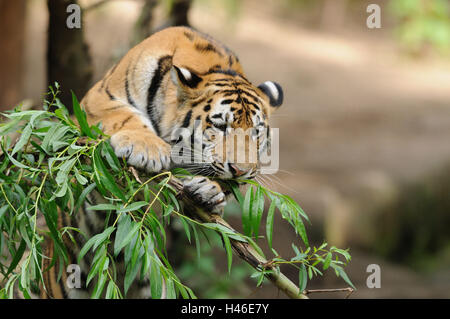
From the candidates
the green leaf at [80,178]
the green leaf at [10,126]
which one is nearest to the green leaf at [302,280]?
the green leaf at [80,178]

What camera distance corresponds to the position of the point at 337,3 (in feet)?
41.2

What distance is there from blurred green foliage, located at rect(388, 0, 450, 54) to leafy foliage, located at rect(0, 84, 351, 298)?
31.8 ft

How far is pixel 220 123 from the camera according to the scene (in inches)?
98.1

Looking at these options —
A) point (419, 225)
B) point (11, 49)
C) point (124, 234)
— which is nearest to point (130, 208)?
point (124, 234)

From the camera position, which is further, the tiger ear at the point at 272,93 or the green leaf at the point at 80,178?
the tiger ear at the point at 272,93

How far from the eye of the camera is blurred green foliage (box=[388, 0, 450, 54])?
35.0ft

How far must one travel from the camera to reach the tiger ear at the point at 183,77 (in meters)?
2.59

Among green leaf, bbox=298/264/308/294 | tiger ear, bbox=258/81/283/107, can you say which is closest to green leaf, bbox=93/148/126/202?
green leaf, bbox=298/264/308/294

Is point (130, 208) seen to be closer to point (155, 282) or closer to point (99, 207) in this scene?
point (99, 207)

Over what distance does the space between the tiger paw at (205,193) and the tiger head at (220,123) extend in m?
0.18

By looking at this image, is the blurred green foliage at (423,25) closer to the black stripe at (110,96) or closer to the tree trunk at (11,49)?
the tree trunk at (11,49)

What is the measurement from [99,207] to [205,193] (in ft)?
1.46

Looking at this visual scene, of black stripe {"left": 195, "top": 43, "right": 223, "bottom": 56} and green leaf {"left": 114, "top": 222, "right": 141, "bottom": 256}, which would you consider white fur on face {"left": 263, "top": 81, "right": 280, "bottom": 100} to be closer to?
black stripe {"left": 195, "top": 43, "right": 223, "bottom": 56}

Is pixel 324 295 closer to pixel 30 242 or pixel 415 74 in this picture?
pixel 30 242
